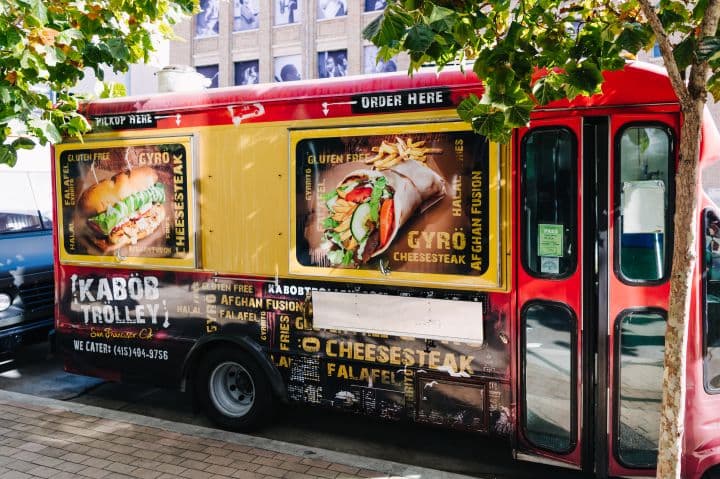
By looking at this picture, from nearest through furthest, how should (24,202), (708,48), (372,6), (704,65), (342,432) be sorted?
(708,48) → (704,65) → (342,432) → (24,202) → (372,6)

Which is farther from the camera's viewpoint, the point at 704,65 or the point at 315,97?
the point at 315,97

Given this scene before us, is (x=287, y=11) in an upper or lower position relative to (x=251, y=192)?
upper

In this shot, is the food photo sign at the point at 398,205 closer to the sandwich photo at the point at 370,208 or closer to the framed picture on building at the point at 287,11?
the sandwich photo at the point at 370,208

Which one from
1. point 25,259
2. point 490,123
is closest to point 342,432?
point 490,123

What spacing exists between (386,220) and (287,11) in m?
23.0

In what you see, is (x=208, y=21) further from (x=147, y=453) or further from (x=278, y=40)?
(x=147, y=453)

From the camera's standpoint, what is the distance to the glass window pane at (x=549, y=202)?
14.8 feet

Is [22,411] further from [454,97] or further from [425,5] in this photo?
[425,5]

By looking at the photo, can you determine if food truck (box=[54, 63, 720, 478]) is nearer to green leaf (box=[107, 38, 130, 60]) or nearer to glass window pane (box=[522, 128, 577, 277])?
glass window pane (box=[522, 128, 577, 277])

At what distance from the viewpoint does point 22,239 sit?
27.3ft

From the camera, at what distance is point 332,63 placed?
2559 cm

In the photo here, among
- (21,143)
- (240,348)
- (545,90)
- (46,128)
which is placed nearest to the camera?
(545,90)

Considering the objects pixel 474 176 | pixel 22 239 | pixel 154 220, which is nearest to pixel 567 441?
pixel 474 176

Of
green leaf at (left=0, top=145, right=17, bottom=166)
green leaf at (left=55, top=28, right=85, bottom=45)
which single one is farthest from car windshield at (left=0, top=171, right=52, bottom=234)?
green leaf at (left=55, top=28, right=85, bottom=45)
